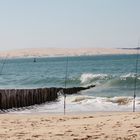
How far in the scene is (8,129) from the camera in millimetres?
13891

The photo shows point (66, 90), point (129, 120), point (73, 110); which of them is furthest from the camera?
point (66, 90)

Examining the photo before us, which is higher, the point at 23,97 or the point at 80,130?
the point at 80,130

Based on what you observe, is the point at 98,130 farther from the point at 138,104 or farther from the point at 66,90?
the point at 66,90

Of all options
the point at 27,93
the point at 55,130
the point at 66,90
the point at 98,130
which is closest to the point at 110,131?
the point at 98,130

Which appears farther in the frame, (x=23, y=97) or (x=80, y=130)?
(x=23, y=97)

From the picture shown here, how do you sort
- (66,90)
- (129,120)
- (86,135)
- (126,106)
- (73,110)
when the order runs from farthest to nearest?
(66,90), (126,106), (73,110), (129,120), (86,135)

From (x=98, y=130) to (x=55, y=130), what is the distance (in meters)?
1.28

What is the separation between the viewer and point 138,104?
2394cm

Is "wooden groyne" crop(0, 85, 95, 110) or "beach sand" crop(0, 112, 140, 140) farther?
"wooden groyne" crop(0, 85, 95, 110)

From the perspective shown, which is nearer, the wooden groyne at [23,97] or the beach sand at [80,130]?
the beach sand at [80,130]

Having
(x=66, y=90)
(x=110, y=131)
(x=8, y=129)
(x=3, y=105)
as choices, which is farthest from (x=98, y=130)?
(x=66, y=90)

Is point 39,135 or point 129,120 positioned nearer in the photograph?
point 39,135

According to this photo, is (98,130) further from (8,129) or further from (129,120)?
(8,129)

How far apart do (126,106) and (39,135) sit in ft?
39.0
